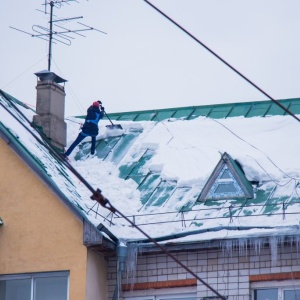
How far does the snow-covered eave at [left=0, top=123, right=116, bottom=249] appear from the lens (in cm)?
2345

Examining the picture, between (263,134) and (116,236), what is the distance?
4.94 meters

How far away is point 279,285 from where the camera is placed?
2275 cm

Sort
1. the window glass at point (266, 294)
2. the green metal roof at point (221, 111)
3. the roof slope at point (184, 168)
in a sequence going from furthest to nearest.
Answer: the green metal roof at point (221, 111) → the roof slope at point (184, 168) → the window glass at point (266, 294)

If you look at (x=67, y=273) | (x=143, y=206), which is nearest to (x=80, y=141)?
(x=143, y=206)

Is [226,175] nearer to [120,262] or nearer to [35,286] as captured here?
[120,262]

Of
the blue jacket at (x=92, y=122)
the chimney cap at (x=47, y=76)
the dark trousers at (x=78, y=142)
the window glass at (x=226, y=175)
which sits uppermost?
the chimney cap at (x=47, y=76)

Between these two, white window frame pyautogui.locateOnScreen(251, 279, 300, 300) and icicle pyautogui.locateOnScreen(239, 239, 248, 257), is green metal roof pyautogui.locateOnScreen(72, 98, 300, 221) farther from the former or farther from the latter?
white window frame pyautogui.locateOnScreen(251, 279, 300, 300)

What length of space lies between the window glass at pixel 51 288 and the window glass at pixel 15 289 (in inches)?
7.7

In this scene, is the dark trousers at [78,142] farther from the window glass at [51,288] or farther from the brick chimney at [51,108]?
the window glass at [51,288]

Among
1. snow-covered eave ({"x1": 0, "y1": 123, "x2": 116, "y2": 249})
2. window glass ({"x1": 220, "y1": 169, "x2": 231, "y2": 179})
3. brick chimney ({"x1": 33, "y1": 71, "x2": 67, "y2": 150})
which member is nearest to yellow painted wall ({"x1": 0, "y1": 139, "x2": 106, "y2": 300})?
snow-covered eave ({"x1": 0, "y1": 123, "x2": 116, "y2": 249})

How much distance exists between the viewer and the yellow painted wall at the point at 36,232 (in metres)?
23.3

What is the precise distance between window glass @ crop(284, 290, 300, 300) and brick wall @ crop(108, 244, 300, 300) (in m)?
0.27

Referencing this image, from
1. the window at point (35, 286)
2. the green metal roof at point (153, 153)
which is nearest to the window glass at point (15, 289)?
the window at point (35, 286)

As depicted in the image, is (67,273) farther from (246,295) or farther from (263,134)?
(263,134)
